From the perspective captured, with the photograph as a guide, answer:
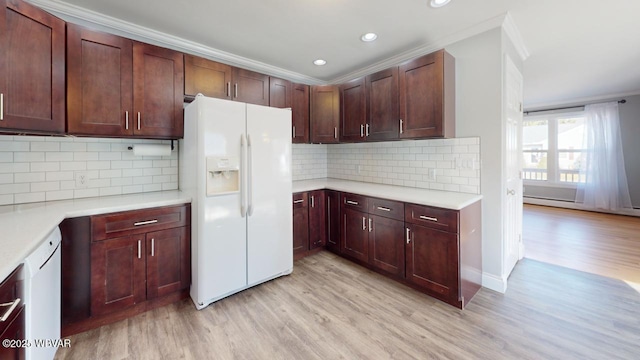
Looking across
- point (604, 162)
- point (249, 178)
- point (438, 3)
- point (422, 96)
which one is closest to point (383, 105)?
point (422, 96)

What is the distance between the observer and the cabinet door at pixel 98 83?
196cm

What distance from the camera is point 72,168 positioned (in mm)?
2229

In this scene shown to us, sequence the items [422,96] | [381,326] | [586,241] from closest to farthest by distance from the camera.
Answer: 1. [381,326]
2. [422,96]
3. [586,241]

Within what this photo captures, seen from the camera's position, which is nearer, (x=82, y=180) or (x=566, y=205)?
(x=82, y=180)

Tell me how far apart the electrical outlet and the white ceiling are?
135 cm

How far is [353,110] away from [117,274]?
115 inches

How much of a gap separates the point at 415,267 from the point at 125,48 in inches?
128

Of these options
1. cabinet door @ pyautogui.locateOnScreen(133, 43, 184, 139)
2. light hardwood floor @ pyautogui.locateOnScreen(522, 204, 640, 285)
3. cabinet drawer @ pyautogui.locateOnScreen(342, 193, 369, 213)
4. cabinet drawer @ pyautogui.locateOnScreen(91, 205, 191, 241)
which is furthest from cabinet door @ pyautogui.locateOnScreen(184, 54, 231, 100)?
light hardwood floor @ pyautogui.locateOnScreen(522, 204, 640, 285)

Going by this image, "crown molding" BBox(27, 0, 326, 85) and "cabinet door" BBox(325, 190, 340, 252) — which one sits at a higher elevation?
"crown molding" BBox(27, 0, 326, 85)

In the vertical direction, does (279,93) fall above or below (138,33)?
below

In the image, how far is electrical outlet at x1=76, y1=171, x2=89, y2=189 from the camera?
2256mm

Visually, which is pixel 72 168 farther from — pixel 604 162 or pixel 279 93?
pixel 604 162

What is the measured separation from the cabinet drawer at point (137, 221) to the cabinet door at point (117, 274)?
6 centimetres

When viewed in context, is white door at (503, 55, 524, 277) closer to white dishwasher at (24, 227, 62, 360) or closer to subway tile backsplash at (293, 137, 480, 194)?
subway tile backsplash at (293, 137, 480, 194)
